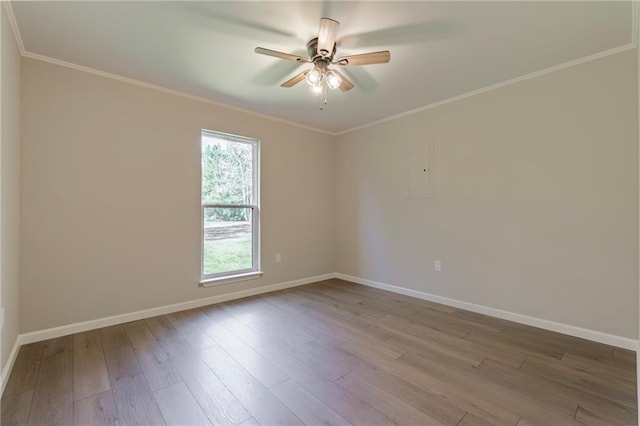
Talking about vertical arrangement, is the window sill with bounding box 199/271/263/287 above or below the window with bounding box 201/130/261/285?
below

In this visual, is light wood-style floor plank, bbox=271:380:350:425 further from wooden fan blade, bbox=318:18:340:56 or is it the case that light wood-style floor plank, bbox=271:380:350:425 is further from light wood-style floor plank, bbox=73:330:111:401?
wooden fan blade, bbox=318:18:340:56

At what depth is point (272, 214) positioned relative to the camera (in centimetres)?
407

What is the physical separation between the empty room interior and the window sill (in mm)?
35

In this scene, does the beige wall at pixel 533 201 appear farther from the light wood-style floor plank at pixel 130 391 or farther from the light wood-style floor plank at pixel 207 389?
the light wood-style floor plank at pixel 130 391

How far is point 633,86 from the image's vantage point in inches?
89.1

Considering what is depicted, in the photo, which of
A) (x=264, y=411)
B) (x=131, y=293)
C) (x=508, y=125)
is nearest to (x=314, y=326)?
(x=264, y=411)

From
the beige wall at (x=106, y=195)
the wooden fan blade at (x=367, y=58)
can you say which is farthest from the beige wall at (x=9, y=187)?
the wooden fan blade at (x=367, y=58)

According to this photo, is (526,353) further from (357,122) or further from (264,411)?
(357,122)

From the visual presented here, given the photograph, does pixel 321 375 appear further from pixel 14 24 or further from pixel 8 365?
pixel 14 24

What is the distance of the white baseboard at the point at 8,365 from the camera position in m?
1.79

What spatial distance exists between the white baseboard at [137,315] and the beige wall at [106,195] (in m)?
0.05

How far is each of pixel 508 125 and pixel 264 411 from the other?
130 inches

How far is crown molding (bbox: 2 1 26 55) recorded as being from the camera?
1854 millimetres

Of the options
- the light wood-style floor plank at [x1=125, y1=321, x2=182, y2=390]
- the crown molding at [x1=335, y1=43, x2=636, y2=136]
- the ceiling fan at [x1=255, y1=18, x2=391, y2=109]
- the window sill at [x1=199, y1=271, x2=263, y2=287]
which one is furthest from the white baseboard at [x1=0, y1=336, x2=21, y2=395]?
the crown molding at [x1=335, y1=43, x2=636, y2=136]
